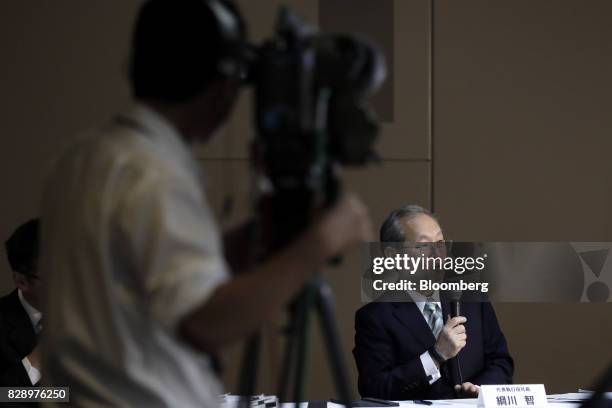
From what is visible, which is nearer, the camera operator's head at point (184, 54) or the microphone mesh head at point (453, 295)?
the camera operator's head at point (184, 54)

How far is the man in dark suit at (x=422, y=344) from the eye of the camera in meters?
2.92

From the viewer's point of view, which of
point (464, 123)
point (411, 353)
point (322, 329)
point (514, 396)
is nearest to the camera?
point (322, 329)

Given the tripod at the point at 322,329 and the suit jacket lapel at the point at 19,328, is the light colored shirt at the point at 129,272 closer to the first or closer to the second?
the tripod at the point at 322,329

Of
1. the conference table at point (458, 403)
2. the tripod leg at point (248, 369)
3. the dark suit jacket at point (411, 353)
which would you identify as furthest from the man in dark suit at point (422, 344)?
the tripod leg at point (248, 369)

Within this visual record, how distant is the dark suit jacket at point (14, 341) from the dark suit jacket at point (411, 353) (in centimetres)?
115

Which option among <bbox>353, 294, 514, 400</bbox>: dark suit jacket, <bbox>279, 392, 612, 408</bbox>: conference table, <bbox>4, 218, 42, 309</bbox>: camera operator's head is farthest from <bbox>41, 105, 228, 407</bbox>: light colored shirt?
<bbox>353, 294, 514, 400</bbox>: dark suit jacket

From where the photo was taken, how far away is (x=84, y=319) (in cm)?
104

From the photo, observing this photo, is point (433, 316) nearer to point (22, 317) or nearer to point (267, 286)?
point (22, 317)

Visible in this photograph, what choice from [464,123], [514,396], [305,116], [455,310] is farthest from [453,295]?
[305,116]

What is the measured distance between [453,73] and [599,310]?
1.44 metres

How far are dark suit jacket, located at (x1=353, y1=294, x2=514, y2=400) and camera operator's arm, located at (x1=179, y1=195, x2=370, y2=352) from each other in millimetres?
1962

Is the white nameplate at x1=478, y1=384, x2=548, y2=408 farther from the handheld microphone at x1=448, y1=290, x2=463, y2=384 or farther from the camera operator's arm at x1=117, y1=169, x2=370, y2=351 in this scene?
the camera operator's arm at x1=117, y1=169, x2=370, y2=351

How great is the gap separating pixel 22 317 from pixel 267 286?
6.91 feet

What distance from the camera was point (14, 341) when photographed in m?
2.82
